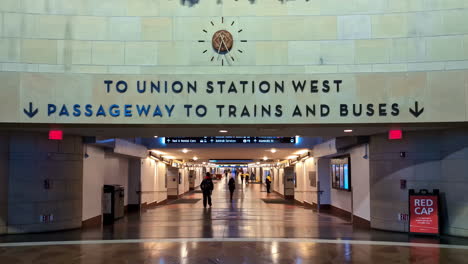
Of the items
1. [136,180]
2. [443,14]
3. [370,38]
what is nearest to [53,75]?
[370,38]

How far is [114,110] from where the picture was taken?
984 centimetres

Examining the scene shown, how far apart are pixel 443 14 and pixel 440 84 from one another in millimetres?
1764

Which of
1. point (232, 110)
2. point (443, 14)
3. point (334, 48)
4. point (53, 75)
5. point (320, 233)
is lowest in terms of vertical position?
point (320, 233)

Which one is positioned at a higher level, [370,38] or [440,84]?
[370,38]

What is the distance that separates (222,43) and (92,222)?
25.3 ft

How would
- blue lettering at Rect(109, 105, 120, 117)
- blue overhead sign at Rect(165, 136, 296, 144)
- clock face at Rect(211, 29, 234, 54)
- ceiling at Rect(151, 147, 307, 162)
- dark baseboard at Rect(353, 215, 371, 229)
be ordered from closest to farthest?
1. blue lettering at Rect(109, 105, 120, 117)
2. clock face at Rect(211, 29, 234, 54)
3. dark baseboard at Rect(353, 215, 371, 229)
4. blue overhead sign at Rect(165, 136, 296, 144)
5. ceiling at Rect(151, 147, 307, 162)

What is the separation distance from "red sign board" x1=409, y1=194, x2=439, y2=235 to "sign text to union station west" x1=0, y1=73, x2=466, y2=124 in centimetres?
283

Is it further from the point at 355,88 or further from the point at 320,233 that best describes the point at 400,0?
the point at 320,233

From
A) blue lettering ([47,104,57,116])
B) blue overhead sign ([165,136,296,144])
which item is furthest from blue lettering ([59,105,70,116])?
blue overhead sign ([165,136,296,144])

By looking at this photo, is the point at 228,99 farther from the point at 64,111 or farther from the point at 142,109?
the point at 64,111

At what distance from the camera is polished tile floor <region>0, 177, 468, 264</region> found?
345 inches

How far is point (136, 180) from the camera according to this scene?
2100 cm

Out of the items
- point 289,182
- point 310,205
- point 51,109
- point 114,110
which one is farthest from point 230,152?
point 51,109

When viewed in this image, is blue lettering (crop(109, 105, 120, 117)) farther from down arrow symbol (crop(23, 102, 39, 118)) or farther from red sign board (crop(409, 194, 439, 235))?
red sign board (crop(409, 194, 439, 235))
